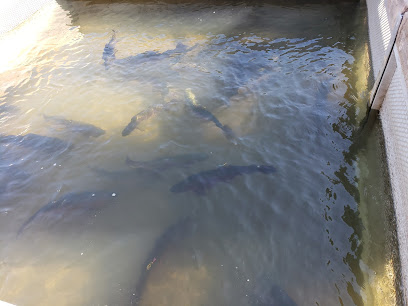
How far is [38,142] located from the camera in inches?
247

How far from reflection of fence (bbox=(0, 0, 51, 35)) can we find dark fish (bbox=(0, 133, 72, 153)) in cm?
694

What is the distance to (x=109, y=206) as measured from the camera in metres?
4.91

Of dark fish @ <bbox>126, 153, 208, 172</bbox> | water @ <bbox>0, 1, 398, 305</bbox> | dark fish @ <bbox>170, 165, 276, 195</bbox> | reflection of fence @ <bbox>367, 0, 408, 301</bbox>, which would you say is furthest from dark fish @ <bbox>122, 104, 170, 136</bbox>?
reflection of fence @ <bbox>367, 0, 408, 301</bbox>

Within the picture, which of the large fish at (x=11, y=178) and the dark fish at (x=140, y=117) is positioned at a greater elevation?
the dark fish at (x=140, y=117)

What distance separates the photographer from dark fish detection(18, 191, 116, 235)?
4809 millimetres

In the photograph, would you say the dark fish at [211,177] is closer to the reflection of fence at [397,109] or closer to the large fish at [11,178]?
the reflection of fence at [397,109]

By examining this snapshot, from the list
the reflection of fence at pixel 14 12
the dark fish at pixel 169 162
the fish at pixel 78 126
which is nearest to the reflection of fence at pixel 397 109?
the dark fish at pixel 169 162

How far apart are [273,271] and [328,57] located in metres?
6.44

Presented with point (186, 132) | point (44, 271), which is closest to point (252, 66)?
point (186, 132)

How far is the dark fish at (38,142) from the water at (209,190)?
64mm

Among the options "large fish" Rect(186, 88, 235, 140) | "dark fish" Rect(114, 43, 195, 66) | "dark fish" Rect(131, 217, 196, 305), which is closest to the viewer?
"dark fish" Rect(131, 217, 196, 305)

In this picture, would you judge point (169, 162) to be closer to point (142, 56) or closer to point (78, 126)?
point (78, 126)

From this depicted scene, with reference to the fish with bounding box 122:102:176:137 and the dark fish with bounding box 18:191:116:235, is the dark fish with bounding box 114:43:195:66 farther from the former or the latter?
the dark fish with bounding box 18:191:116:235

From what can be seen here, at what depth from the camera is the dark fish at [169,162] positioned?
18.0 feet
